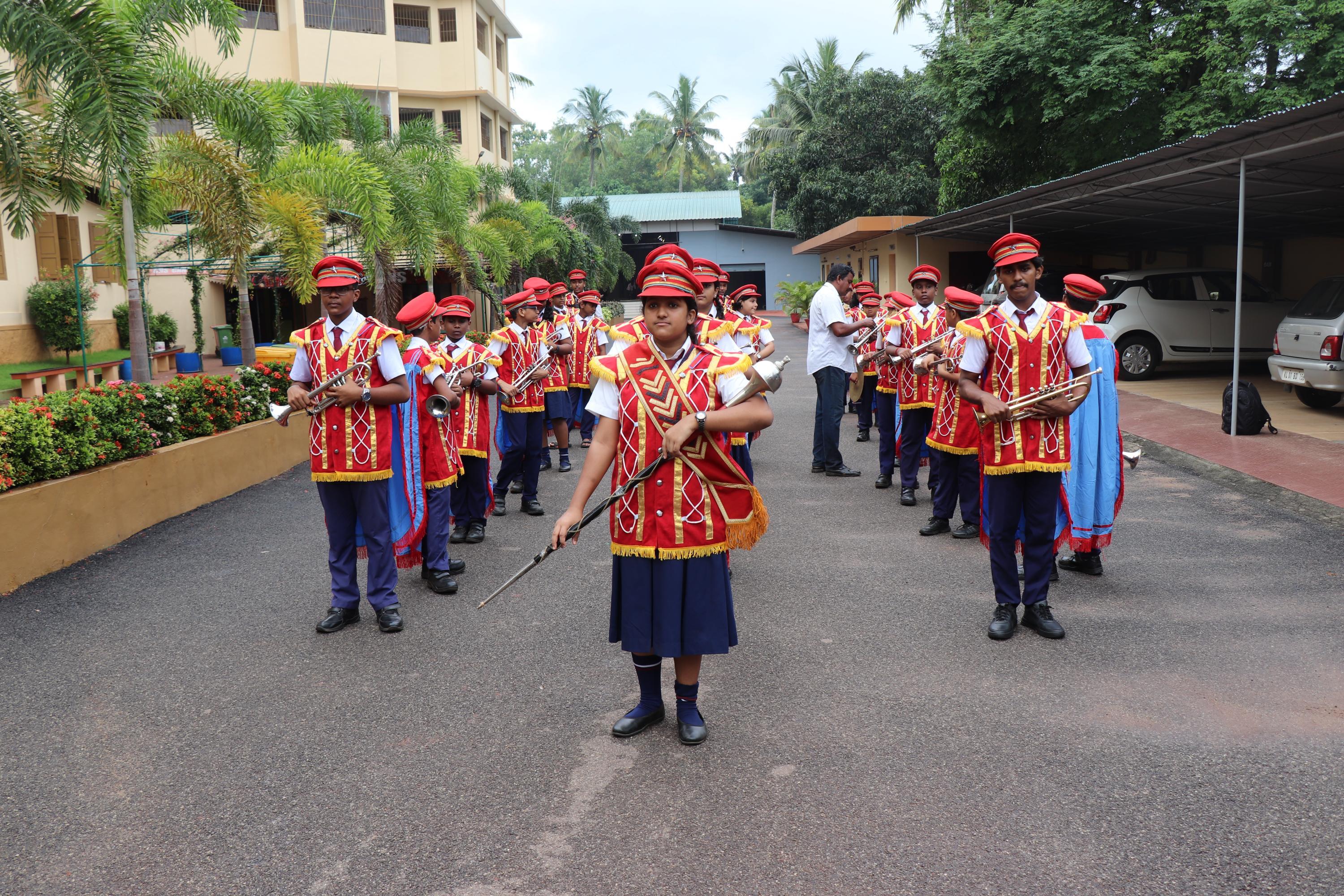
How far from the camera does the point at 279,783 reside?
380cm

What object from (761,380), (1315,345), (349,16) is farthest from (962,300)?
(349,16)

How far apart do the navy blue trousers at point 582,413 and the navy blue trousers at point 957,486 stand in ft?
15.7

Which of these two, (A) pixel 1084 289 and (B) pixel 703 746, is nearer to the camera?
(B) pixel 703 746

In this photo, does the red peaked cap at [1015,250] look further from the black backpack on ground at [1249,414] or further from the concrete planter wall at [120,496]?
the black backpack on ground at [1249,414]

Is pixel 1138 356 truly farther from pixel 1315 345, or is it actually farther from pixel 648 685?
pixel 648 685

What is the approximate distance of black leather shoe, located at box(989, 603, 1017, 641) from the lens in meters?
5.20

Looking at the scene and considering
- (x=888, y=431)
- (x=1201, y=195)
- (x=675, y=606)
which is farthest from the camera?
(x=1201, y=195)

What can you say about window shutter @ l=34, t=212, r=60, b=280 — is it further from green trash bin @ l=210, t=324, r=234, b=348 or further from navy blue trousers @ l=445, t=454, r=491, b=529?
navy blue trousers @ l=445, t=454, r=491, b=529

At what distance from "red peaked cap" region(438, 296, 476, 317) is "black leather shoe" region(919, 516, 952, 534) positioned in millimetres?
3485

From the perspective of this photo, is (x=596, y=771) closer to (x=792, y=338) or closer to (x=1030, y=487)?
(x=1030, y=487)

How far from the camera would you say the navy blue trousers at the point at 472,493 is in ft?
24.7

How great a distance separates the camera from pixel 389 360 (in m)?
5.45

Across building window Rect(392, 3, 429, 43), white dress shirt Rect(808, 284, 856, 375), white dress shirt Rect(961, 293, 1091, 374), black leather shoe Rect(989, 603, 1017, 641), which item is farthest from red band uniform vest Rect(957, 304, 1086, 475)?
building window Rect(392, 3, 429, 43)

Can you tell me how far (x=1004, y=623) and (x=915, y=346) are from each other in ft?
12.0
